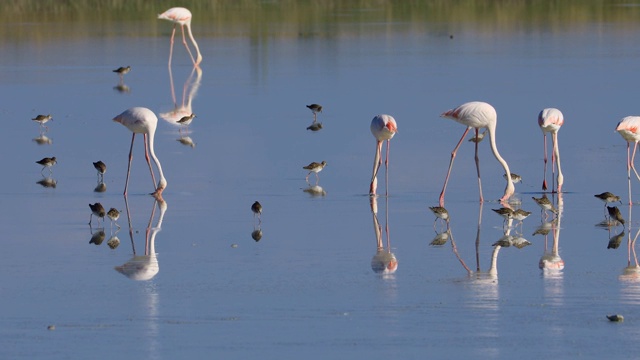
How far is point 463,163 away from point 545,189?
1535 millimetres

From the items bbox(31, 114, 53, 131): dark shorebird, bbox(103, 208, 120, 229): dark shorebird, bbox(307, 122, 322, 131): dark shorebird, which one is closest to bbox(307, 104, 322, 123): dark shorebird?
bbox(307, 122, 322, 131): dark shorebird

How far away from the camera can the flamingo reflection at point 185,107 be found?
638 inches

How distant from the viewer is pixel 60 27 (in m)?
33.0

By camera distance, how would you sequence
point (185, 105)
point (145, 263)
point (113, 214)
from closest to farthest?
point (145, 263), point (113, 214), point (185, 105)

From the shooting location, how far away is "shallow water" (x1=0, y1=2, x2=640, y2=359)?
7688 millimetres

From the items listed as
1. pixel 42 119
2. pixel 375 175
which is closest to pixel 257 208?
pixel 375 175

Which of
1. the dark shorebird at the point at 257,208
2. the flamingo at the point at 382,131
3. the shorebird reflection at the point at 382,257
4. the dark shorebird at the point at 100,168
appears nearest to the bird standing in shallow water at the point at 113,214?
the dark shorebird at the point at 257,208

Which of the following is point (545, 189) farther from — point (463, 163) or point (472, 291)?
point (472, 291)

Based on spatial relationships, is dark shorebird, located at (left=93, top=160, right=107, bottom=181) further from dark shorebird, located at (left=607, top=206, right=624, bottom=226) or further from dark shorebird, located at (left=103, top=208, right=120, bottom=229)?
dark shorebird, located at (left=607, top=206, right=624, bottom=226)

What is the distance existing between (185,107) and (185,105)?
0.27 m

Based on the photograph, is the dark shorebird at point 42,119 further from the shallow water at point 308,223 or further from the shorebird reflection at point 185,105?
the shorebird reflection at point 185,105

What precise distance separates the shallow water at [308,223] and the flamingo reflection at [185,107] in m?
0.11

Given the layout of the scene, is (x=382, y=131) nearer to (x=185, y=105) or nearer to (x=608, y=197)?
(x=608, y=197)

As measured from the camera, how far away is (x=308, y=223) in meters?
11.1
